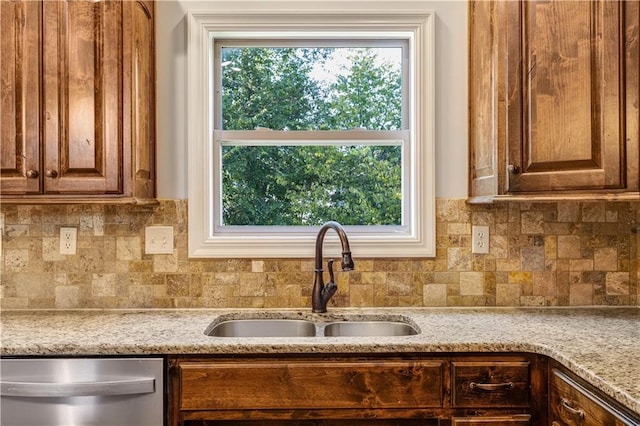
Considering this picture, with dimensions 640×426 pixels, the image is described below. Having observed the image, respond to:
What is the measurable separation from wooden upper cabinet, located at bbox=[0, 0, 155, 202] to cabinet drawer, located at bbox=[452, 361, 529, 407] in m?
1.41

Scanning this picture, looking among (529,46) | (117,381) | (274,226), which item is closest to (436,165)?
(529,46)

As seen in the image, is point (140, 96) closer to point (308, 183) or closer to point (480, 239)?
point (308, 183)

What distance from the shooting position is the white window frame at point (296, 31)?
214cm

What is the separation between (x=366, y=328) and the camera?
204cm

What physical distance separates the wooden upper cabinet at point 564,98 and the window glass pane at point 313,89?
0.56 metres

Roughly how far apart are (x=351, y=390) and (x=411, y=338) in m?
0.26

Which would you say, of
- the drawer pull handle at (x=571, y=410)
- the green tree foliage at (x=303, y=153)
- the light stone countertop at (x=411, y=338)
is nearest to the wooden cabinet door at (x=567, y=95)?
the light stone countertop at (x=411, y=338)

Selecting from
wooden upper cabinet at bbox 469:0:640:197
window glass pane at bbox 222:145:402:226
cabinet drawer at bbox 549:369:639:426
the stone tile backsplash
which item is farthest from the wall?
cabinet drawer at bbox 549:369:639:426

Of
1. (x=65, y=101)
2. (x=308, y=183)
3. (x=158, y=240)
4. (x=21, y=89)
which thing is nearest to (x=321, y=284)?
(x=308, y=183)

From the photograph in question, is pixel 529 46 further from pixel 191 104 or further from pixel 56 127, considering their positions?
pixel 56 127

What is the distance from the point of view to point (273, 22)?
216 centimetres

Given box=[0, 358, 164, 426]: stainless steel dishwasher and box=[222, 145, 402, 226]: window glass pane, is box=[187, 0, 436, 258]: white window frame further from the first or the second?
box=[0, 358, 164, 426]: stainless steel dishwasher

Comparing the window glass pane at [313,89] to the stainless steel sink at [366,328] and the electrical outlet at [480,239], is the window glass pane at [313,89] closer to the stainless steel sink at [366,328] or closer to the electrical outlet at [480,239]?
the electrical outlet at [480,239]

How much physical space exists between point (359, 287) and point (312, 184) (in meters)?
0.54
